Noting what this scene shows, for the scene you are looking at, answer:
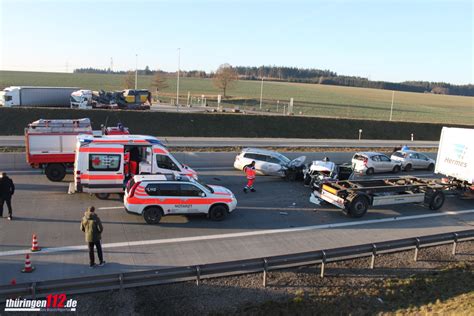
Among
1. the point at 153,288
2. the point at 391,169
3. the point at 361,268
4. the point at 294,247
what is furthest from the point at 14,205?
the point at 391,169

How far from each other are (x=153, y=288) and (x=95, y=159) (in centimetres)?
816

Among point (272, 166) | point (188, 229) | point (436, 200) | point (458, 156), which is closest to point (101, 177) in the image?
point (188, 229)

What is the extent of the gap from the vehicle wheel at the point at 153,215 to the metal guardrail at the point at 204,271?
4588 mm

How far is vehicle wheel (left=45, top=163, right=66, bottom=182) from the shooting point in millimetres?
19570

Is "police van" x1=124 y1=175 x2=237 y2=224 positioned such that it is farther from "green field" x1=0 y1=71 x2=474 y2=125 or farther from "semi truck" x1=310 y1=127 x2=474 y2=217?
"green field" x1=0 y1=71 x2=474 y2=125

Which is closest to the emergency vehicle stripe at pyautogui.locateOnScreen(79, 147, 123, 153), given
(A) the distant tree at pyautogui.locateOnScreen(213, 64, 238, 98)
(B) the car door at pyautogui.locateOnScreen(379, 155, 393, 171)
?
(B) the car door at pyautogui.locateOnScreen(379, 155, 393, 171)

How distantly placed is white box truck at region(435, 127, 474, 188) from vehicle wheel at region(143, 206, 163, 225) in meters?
13.5

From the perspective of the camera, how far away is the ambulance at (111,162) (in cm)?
1652

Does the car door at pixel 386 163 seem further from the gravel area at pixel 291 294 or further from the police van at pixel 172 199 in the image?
the gravel area at pixel 291 294

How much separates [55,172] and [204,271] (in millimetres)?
12435

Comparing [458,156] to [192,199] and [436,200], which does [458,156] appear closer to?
[436,200]

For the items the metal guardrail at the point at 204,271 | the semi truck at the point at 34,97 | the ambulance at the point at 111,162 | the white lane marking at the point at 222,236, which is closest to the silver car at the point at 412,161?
the white lane marking at the point at 222,236

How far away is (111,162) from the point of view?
55.2 feet

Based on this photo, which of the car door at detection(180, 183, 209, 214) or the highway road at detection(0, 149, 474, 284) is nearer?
the highway road at detection(0, 149, 474, 284)
